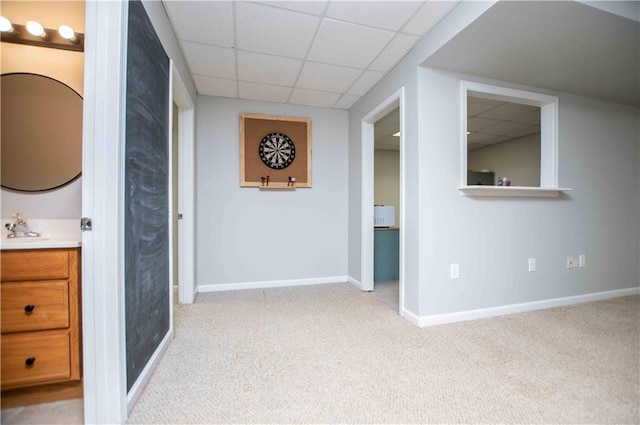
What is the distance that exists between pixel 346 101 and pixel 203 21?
1.86 meters

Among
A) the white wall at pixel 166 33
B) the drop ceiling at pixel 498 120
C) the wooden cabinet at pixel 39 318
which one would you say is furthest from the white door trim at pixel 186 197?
the drop ceiling at pixel 498 120

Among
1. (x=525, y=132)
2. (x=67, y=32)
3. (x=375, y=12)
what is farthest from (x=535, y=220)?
(x=67, y=32)

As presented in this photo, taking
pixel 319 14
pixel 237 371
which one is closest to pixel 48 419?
pixel 237 371

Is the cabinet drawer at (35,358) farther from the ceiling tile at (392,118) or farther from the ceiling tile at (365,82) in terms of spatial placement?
the ceiling tile at (392,118)

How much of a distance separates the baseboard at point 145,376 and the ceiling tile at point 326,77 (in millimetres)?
2503

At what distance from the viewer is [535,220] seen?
2.70 meters

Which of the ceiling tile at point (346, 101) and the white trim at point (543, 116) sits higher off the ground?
the ceiling tile at point (346, 101)

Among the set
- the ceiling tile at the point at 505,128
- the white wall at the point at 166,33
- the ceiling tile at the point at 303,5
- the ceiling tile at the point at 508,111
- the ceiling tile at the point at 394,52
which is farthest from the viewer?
the ceiling tile at the point at 505,128

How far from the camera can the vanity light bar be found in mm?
1521

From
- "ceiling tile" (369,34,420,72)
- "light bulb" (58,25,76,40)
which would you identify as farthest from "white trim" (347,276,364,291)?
"light bulb" (58,25,76,40)

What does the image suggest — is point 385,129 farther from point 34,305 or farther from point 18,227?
point 34,305

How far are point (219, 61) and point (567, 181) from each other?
3556mm

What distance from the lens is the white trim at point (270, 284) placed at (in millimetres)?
3297

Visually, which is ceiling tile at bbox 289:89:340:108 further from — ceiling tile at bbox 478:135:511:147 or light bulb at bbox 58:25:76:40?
ceiling tile at bbox 478:135:511:147
